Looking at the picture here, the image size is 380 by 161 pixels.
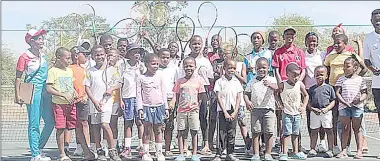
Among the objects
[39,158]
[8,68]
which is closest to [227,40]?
[39,158]

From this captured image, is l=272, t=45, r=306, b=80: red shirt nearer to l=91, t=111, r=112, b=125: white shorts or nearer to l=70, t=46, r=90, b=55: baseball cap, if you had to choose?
l=91, t=111, r=112, b=125: white shorts

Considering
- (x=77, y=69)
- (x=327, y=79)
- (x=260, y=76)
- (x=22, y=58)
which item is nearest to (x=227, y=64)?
(x=260, y=76)

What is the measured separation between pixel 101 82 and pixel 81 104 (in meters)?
0.44

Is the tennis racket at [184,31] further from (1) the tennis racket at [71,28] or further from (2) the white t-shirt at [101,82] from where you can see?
(1) the tennis racket at [71,28]

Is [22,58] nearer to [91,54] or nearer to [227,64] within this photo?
[91,54]

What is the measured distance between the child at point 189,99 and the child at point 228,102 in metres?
0.29

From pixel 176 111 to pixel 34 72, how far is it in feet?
6.61

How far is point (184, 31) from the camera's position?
947 centimetres

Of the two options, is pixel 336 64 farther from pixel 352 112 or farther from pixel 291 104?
pixel 291 104

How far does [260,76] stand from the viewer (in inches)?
296

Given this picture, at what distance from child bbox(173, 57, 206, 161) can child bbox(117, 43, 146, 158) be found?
57 cm

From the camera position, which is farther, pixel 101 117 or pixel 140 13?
pixel 140 13

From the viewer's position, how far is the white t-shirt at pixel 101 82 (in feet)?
24.4

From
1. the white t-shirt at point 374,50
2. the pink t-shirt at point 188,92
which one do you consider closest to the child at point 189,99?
the pink t-shirt at point 188,92
